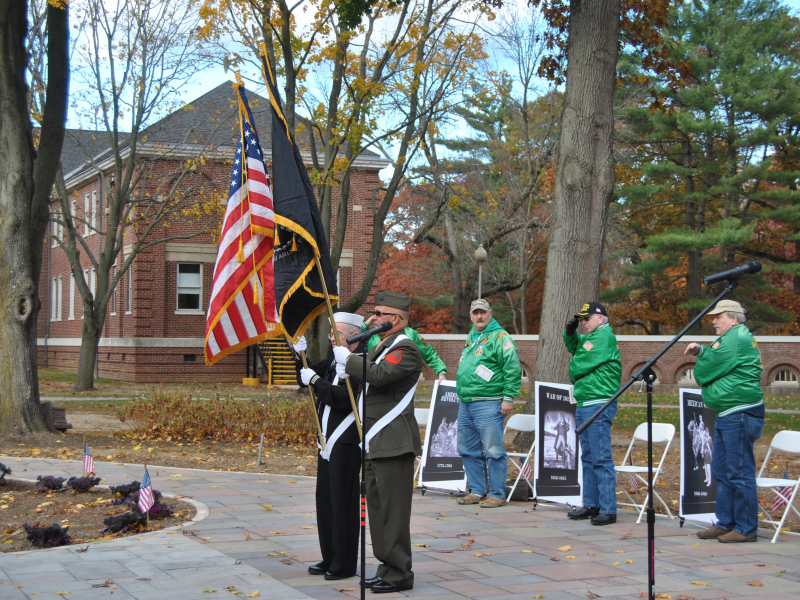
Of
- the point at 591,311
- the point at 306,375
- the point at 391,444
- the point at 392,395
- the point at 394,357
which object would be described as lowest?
the point at 391,444

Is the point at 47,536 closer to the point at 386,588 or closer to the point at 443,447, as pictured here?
the point at 386,588

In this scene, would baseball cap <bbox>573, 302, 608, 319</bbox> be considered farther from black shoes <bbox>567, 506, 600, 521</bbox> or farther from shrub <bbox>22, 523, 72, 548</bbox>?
shrub <bbox>22, 523, 72, 548</bbox>

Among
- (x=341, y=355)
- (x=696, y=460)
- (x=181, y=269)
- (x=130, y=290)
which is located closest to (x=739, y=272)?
(x=341, y=355)

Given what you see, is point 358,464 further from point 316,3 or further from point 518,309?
point 518,309

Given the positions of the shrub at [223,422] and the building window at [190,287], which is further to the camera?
the building window at [190,287]

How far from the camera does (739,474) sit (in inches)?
284

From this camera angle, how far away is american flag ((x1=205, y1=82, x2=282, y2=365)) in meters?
6.03

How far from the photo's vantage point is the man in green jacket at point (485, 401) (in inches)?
340

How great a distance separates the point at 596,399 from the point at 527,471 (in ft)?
5.74

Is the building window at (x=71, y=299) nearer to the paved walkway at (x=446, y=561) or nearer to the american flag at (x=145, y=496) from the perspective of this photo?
the paved walkway at (x=446, y=561)

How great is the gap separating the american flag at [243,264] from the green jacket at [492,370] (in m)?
3.08

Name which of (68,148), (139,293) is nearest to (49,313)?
(68,148)

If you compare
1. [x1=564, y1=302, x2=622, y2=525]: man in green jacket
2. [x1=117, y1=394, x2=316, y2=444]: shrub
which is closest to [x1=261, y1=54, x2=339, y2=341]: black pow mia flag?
[x1=564, y1=302, x2=622, y2=525]: man in green jacket

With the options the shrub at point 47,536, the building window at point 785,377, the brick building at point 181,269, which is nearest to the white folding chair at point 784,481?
the shrub at point 47,536
